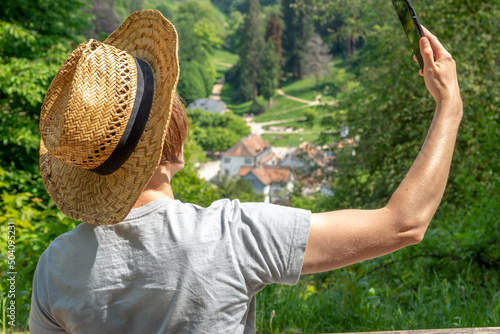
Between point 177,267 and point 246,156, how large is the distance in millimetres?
34179

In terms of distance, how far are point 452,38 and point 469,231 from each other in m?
2.74

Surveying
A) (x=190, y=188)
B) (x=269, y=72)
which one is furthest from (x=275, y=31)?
(x=190, y=188)

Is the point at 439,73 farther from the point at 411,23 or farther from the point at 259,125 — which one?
the point at 259,125

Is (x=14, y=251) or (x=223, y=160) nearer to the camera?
(x=14, y=251)

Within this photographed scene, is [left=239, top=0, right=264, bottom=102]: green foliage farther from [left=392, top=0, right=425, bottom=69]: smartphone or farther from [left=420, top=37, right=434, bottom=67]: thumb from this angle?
[left=420, top=37, right=434, bottom=67]: thumb

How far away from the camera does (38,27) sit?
6.95 m

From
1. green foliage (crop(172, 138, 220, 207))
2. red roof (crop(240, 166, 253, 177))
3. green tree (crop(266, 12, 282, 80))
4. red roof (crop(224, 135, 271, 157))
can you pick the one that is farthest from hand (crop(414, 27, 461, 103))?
green tree (crop(266, 12, 282, 80))

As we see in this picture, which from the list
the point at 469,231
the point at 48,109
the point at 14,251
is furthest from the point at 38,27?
the point at 48,109

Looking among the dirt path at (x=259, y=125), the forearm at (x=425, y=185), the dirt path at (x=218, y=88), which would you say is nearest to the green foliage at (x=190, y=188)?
the forearm at (x=425, y=185)

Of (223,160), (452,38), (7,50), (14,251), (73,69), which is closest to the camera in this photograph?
(73,69)

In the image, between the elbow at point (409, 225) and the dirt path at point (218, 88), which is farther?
the dirt path at point (218, 88)

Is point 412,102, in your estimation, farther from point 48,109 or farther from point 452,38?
point 48,109

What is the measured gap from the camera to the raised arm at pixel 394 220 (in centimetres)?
96

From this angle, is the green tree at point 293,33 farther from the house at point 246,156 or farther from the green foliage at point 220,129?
the house at point 246,156
